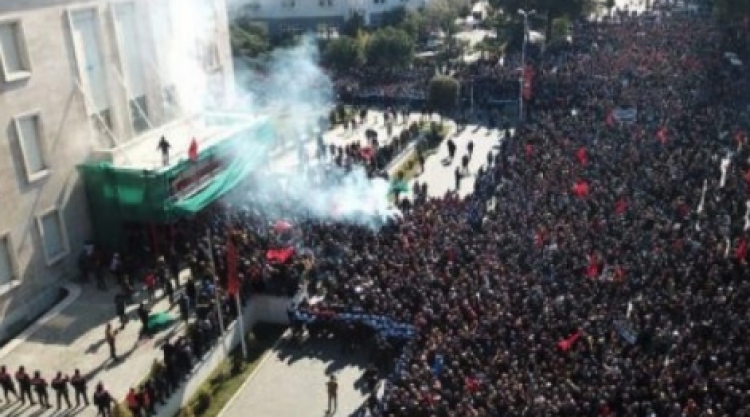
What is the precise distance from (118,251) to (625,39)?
134ft

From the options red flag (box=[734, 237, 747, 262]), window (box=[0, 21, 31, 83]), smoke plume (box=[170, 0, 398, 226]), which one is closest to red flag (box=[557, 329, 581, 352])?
red flag (box=[734, 237, 747, 262])

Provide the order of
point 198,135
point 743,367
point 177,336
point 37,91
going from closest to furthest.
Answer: point 743,367, point 177,336, point 37,91, point 198,135

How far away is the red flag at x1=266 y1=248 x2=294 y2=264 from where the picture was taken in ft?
82.6

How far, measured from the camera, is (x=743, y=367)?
1800 cm

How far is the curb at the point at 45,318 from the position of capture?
23.2 m

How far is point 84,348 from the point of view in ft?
74.8

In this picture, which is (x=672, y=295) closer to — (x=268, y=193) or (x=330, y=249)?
(x=330, y=249)

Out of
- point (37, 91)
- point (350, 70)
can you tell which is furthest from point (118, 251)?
point (350, 70)

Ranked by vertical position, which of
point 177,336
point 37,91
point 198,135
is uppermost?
point 37,91

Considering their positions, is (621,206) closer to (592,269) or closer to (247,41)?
(592,269)

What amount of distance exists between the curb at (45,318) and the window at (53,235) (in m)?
1.06

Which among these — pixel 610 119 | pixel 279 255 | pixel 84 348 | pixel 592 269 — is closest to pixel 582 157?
pixel 610 119

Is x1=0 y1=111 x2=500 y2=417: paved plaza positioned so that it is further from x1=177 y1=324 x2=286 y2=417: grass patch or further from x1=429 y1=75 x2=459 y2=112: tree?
x1=429 y1=75 x2=459 y2=112: tree

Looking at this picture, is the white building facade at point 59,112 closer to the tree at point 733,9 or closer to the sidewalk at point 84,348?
the sidewalk at point 84,348
